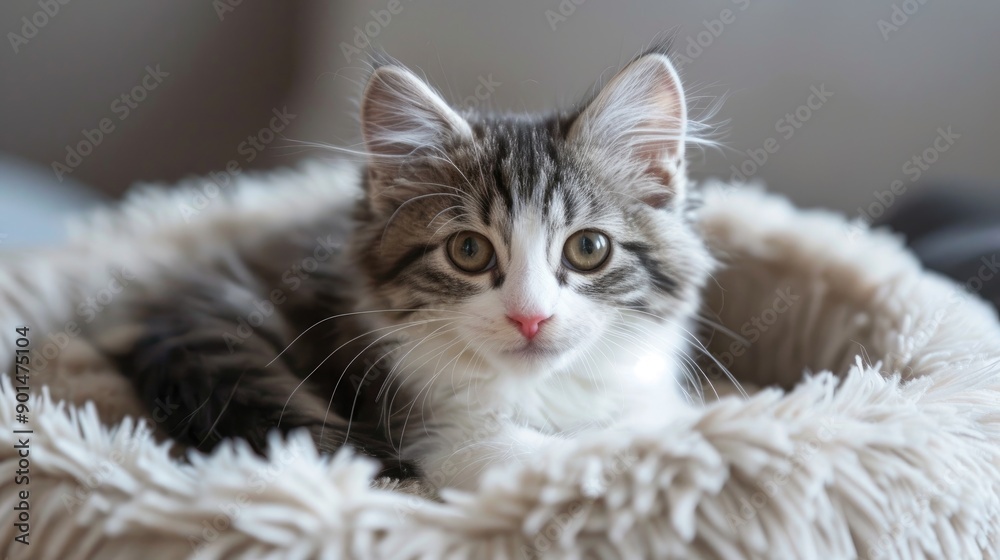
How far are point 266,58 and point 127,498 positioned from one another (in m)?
1.87

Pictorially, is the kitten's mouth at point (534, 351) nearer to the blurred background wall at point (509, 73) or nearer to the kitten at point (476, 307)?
the kitten at point (476, 307)

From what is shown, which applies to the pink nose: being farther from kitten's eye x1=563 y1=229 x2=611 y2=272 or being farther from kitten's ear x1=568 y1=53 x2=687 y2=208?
kitten's ear x1=568 y1=53 x2=687 y2=208

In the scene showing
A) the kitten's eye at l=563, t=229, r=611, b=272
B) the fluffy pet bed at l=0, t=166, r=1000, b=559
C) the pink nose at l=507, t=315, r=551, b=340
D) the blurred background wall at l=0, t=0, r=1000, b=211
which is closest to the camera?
the fluffy pet bed at l=0, t=166, r=1000, b=559

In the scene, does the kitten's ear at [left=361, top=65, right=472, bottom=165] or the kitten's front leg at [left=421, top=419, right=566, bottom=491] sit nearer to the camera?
the kitten's front leg at [left=421, top=419, right=566, bottom=491]

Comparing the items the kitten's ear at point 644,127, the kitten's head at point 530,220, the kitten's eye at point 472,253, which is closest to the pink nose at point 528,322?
the kitten's head at point 530,220

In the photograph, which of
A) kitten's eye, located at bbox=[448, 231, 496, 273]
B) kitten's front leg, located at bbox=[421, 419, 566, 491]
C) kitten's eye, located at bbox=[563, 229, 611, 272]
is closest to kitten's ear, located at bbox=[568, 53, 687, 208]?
kitten's eye, located at bbox=[563, 229, 611, 272]

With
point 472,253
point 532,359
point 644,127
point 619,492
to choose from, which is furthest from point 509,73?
point 619,492

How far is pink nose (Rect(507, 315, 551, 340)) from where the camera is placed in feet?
3.30

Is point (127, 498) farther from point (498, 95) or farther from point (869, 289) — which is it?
point (498, 95)

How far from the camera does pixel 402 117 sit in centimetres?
124

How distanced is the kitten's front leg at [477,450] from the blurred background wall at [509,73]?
0.99 metres

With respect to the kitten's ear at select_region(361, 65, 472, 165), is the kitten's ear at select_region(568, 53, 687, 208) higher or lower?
higher

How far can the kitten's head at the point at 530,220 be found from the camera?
107 cm

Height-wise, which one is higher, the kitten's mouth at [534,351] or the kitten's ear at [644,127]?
the kitten's ear at [644,127]
